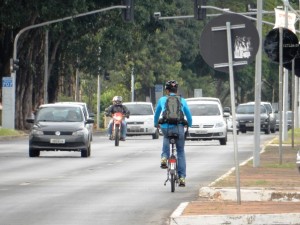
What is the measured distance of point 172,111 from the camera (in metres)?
23.2

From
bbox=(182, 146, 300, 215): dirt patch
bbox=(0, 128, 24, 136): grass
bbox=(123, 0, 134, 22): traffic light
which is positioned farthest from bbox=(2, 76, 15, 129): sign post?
bbox=(182, 146, 300, 215): dirt patch

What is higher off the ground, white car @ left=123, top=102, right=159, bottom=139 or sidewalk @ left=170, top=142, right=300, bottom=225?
white car @ left=123, top=102, right=159, bottom=139

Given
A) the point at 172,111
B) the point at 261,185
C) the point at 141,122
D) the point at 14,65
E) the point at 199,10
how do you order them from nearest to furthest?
the point at 261,185
the point at 172,111
the point at 199,10
the point at 141,122
the point at 14,65

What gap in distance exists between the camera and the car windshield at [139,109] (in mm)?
61656

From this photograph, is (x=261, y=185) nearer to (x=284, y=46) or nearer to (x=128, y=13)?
(x=284, y=46)

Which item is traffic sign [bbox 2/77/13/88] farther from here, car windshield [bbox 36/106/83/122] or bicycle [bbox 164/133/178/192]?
bicycle [bbox 164/133/178/192]

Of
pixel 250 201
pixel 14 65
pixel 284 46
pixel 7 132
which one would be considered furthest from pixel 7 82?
pixel 250 201

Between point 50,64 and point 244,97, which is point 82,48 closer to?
point 50,64

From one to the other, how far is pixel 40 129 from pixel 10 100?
2483 cm

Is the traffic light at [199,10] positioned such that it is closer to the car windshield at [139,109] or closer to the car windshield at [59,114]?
the car windshield at [139,109]

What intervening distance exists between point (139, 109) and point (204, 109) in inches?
379

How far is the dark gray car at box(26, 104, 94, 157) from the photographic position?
1524 inches

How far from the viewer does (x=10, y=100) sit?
63.4 metres

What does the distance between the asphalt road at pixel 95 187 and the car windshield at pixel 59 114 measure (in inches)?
41.6
